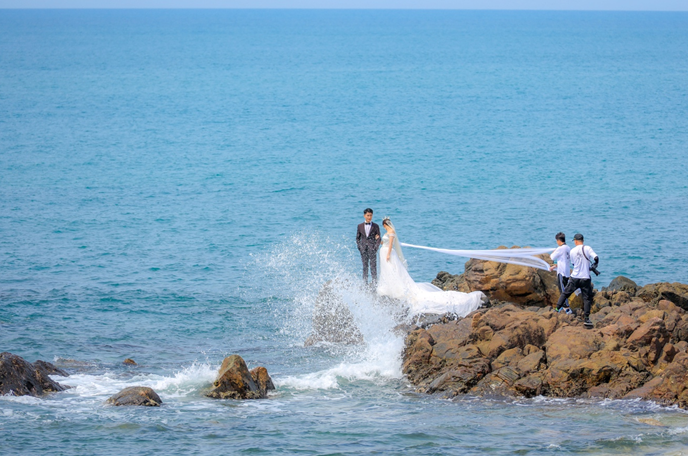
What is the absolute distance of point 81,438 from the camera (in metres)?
15.5

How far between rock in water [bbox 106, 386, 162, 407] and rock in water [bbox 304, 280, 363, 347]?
6110 millimetres

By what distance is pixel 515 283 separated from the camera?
21047mm

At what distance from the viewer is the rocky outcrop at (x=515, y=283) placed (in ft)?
69.1

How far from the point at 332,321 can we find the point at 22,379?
8299 millimetres

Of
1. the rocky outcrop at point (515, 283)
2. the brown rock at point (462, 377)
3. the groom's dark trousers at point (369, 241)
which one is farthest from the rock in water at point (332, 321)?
the brown rock at point (462, 377)

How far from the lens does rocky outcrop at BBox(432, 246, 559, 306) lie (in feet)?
69.1

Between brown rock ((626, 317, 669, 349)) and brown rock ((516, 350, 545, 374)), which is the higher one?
brown rock ((626, 317, 669, 349))

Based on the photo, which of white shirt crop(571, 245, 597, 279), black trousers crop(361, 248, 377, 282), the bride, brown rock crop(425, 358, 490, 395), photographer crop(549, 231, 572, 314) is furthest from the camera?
black trousers crop(361, 248, 377, 282)

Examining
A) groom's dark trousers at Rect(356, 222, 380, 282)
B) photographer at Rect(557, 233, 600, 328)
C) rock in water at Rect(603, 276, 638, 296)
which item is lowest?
rock in water at Rect(603, 276, 638, 296)

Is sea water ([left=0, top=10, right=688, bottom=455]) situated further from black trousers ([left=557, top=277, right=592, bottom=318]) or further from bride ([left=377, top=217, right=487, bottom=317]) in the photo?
black trousers ([left=557, top=277, right=592, bottom=318])

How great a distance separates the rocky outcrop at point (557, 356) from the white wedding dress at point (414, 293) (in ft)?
4.76

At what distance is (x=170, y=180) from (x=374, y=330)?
122ft

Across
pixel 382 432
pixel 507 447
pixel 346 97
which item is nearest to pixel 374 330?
pixel 382 432

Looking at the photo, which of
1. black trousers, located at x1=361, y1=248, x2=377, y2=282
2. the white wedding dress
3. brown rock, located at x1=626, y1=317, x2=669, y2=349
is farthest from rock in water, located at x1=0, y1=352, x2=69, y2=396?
brown rock, located at x1=626, y1=317, x2=669, y2=349
